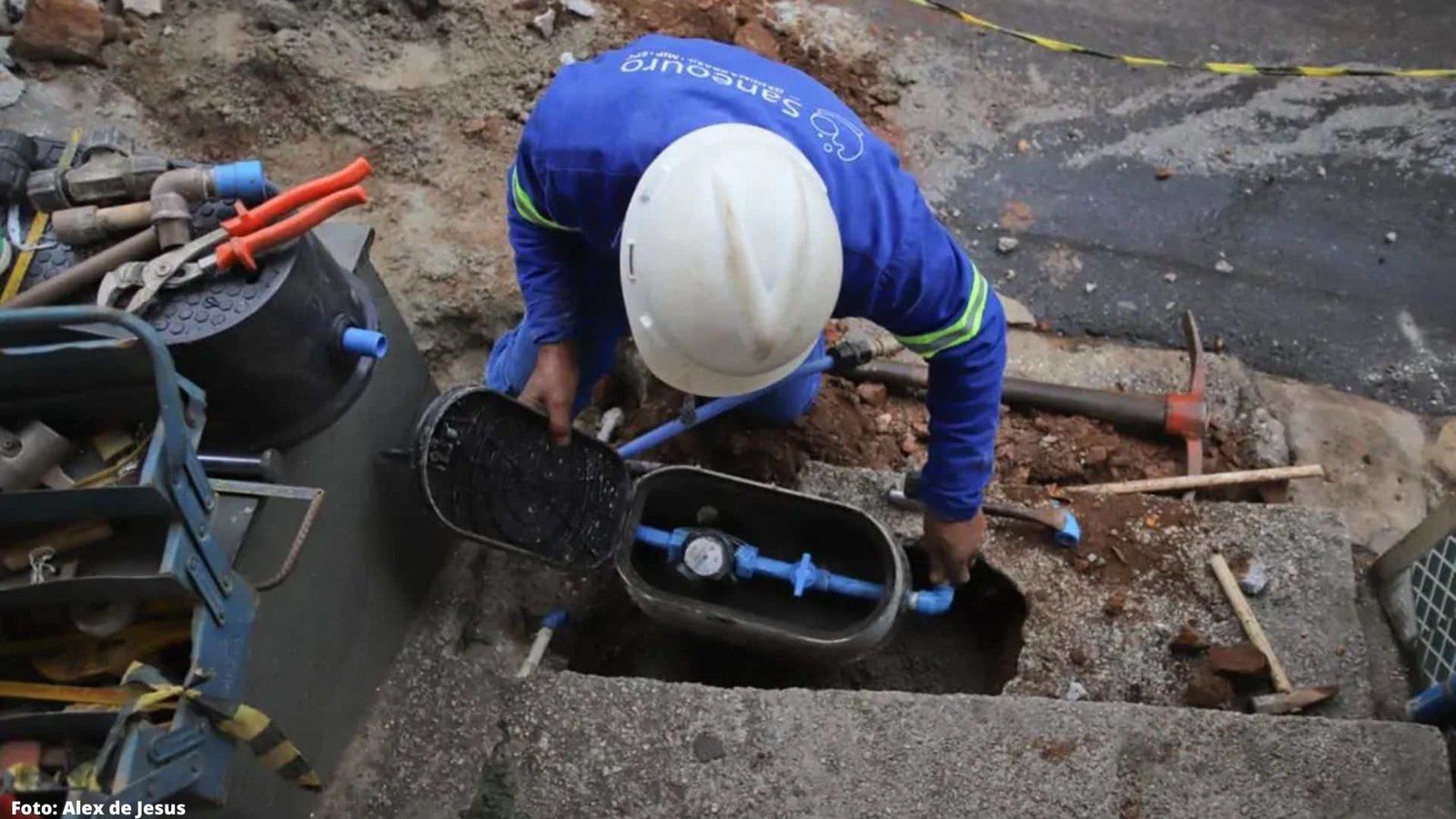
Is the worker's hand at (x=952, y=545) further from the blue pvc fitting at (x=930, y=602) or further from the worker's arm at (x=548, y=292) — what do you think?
the worker's arm at (x=548, y=292)

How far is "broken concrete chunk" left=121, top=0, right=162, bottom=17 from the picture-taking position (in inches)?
140

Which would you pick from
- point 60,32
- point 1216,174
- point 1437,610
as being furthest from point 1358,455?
point 60,32

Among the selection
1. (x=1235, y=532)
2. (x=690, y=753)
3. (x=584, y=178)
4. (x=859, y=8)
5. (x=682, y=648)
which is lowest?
(x=682, y=648)

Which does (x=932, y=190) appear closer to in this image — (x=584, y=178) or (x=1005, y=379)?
(x=1005, y=379)

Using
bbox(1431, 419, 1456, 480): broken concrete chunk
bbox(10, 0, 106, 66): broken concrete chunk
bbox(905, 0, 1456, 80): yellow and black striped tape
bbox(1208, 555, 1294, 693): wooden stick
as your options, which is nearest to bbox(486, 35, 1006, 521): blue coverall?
bbox(1208, 555, 1294, 693): wooden stick

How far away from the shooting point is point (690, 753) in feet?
7.39

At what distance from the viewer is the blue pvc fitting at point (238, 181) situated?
1.89 meters

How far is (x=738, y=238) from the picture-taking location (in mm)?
1783

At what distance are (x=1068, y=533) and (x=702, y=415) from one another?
0.93m

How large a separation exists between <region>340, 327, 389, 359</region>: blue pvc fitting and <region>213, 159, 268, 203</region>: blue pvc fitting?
0.29 metres

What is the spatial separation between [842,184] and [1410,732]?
5.35 feet

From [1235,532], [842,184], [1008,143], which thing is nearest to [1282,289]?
[1008,143]

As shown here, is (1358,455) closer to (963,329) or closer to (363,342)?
(963,329)

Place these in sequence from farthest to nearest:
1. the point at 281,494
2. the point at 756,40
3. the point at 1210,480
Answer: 1. the point at 756,40
2. the point at 1210,480
3. the point at 281,494
